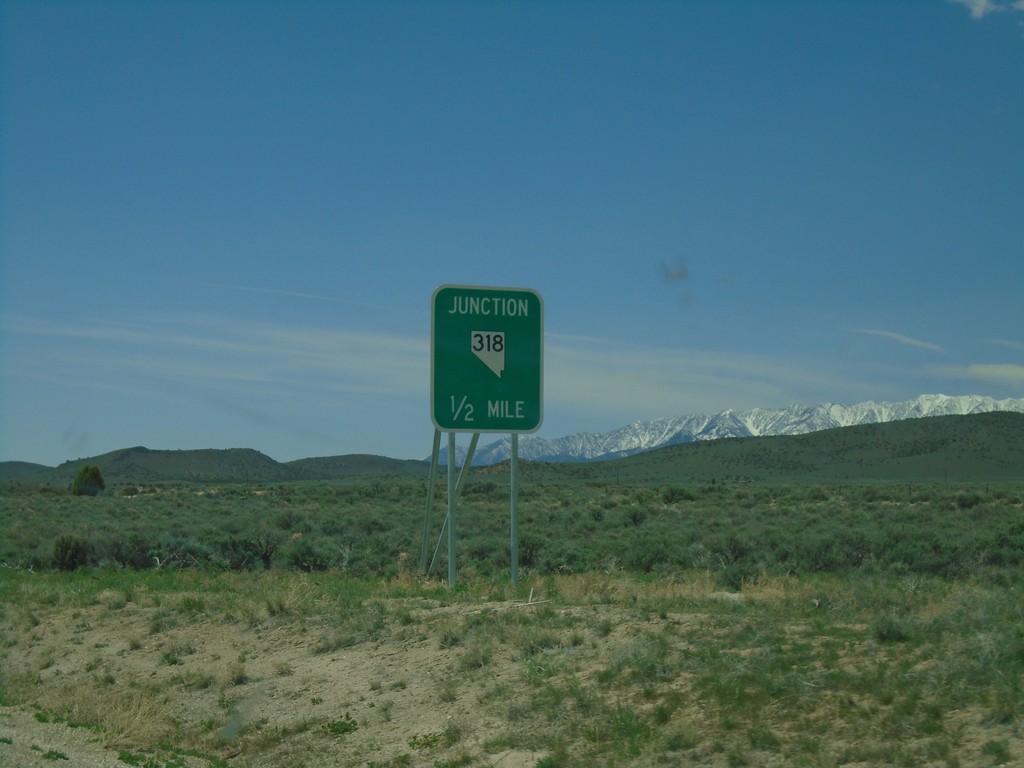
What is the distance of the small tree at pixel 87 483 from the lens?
63094 mm

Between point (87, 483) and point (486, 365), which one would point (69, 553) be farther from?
point (87, 483)

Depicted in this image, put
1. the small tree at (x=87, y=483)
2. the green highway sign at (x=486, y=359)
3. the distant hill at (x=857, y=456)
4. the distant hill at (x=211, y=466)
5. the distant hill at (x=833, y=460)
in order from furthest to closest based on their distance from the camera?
the distant hill at (x=211, y=466) → the distant hill at (x=857, y=456) → the distant hill at (x=833, y=460) → the small tree at (x=87, y=483) → the green highway sign at (x=486, y=359)

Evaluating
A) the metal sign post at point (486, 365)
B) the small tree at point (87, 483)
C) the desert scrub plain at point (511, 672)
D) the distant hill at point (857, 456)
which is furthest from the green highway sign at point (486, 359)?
the distant hill at point (857, 456)

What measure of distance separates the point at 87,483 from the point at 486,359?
5795 cm

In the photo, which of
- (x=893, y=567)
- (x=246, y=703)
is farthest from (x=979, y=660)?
(x=893, y=567)

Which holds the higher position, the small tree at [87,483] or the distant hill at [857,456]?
the distant hill at [857,456]

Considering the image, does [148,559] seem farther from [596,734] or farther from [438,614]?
[596,734]

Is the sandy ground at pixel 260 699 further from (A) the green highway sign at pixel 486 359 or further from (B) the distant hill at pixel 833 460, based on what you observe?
(B) the distant hill at pixel 833 460

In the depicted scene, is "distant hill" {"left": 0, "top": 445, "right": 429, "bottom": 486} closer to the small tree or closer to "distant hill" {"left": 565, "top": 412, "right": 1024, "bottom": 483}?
"distant hill" {"left": 565, "top": 412, "right": 1024, "bottom": 483}

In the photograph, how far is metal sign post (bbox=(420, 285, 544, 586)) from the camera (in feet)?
43.4

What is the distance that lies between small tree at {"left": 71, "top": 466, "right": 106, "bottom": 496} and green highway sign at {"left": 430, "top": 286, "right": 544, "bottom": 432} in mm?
53218

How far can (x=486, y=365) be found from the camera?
13.3 m

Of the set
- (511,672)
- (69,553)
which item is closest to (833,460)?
(69,553)

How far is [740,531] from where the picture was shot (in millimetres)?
28453
